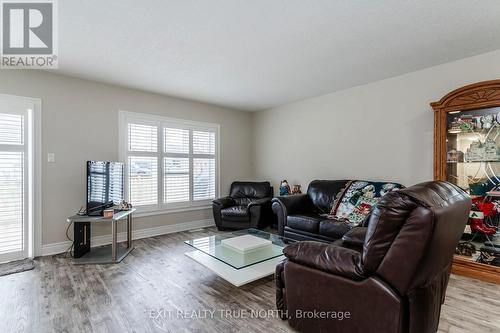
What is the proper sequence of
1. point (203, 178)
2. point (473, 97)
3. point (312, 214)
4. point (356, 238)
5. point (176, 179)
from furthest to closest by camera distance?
point (203, 178) < point (176, 179) < point (312, 214) < point (473, 97) < point (356, 238)

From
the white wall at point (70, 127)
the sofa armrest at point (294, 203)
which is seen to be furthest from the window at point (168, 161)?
the sofa armrest at point (294, 203)

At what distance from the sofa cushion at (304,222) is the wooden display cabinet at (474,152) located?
5.11 feet

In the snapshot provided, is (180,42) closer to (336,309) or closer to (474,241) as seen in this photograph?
(336,309)

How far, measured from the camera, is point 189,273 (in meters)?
2.87

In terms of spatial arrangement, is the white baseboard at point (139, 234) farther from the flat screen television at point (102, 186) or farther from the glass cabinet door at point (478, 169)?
the glass cabinet door at point (478, 169)

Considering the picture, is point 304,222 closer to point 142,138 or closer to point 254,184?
point 254,184

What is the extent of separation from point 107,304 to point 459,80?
4609 mm

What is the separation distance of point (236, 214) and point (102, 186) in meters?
2.15

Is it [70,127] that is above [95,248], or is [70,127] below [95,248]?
above

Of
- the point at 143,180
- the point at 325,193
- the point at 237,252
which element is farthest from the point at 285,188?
the point at 143,180

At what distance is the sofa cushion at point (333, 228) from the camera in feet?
10.3

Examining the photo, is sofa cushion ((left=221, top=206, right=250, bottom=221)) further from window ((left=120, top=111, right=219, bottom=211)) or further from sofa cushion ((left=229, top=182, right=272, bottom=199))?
window ((left=120, top=111, right=219, bottom=211))

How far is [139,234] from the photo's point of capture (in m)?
4.29

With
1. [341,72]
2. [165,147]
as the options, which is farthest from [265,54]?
[165,147]
